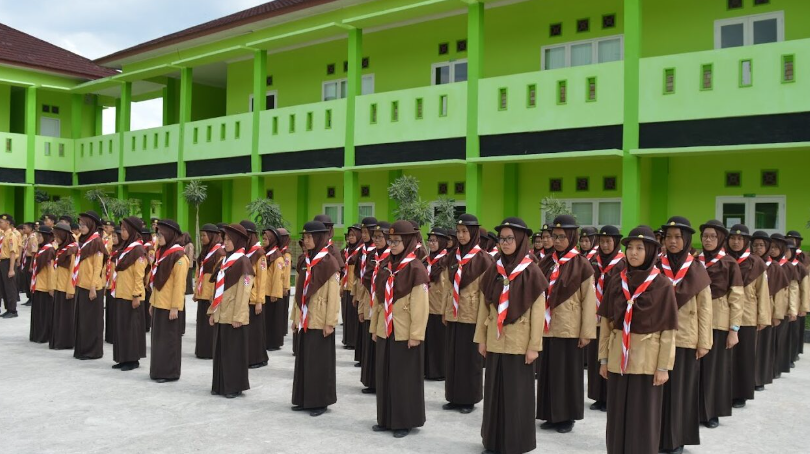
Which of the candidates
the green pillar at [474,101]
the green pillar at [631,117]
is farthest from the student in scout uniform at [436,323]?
the green pillar at [474,101]

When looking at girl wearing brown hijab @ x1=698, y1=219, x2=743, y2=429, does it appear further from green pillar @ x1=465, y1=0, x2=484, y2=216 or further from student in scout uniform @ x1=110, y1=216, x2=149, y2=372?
green pillar @ x1=465, y1=0, x2=484, y2=216

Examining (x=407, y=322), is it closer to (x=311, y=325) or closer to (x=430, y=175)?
(x=311, y=325)

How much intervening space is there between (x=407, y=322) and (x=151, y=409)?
124 inches

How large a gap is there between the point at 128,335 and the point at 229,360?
2.46 metres

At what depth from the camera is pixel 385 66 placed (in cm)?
2214

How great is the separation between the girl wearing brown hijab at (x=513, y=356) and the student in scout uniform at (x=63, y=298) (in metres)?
8.15

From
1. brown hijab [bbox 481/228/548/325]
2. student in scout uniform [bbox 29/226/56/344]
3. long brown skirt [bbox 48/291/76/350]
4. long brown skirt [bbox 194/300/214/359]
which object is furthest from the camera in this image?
student in scout uniform [bbox 29/226/56/344]

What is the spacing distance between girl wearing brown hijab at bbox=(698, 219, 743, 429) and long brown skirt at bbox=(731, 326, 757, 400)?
2.27 ft

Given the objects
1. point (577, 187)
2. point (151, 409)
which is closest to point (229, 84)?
point (577, 187)

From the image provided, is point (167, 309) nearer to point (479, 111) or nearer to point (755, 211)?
point (479, 111)

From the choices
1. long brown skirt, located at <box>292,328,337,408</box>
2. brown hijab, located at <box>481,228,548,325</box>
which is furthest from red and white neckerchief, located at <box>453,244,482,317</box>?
brown hijab, located at <box>481,228,548,325</box>

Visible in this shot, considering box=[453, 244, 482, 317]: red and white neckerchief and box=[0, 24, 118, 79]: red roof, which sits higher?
box=[0, 24, 118, 79]: red roof

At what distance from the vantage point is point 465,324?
872 centimetres

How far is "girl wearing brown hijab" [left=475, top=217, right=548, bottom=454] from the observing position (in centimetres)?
643
